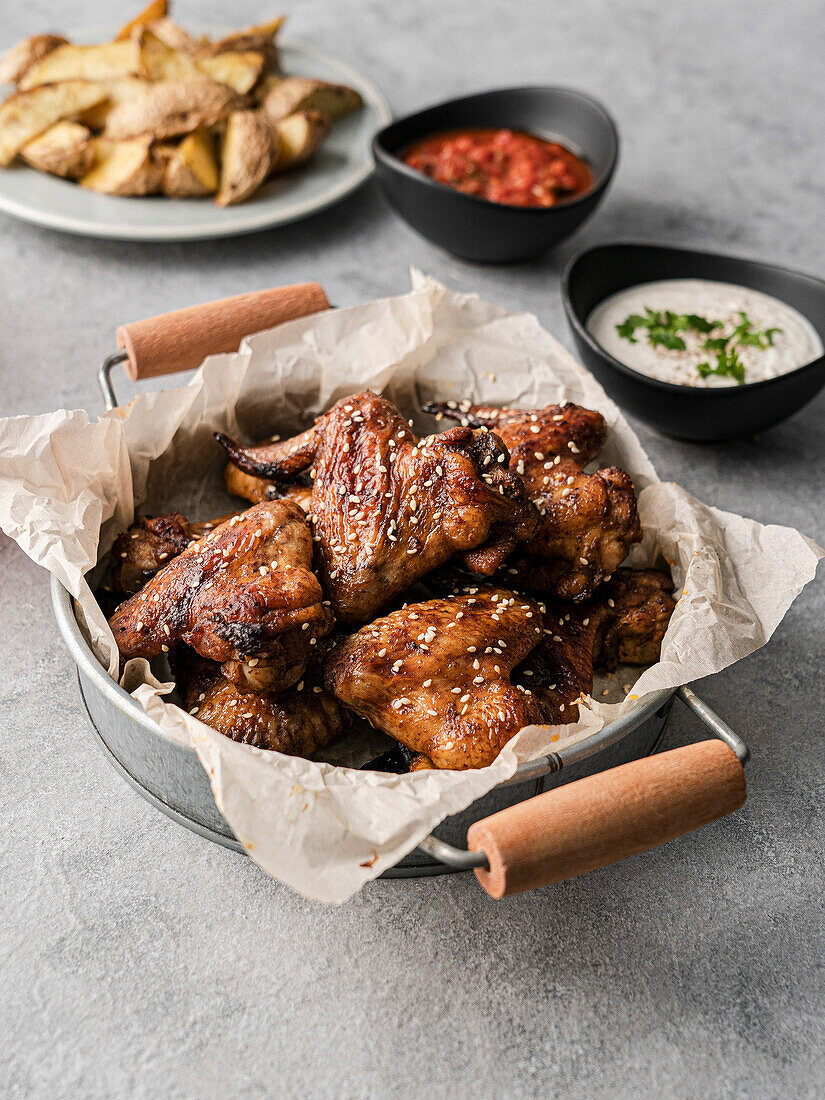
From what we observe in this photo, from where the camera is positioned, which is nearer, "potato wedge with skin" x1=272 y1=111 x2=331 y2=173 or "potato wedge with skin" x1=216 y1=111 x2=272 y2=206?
"potato wedge with skin" x1=216 y1=111 x2=272 y2=206

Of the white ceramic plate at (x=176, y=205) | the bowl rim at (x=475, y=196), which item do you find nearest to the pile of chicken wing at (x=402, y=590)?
the bowl rim at (x=475, y=196)

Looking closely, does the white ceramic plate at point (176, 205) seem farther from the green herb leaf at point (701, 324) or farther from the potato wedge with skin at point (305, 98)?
the green herb leaf at point (701, 324)

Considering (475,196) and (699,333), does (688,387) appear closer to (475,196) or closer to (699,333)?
(699,333)

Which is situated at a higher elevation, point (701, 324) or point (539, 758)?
point (539, 758)

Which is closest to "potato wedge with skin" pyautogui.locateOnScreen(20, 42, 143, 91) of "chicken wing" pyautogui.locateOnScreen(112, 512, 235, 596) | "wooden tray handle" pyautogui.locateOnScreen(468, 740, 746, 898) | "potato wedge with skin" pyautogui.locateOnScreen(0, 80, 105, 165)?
"potato wedge with skin" pyautogui.locateOnScreen(0, 80, 105, 165)

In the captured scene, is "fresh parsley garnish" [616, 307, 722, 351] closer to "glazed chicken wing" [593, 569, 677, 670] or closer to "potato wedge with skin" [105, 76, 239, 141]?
"glazed chicken wing" [593, 569, 677, 670]

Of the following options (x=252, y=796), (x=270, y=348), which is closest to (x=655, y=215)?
(x=270, y=348)

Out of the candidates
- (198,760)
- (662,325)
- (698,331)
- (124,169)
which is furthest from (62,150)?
(198,760)
